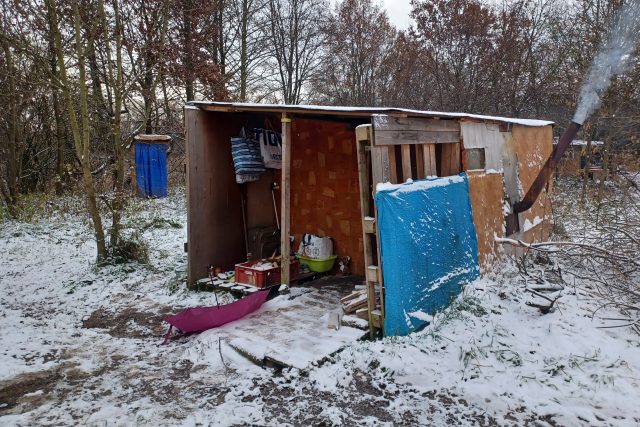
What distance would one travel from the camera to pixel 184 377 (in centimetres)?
385

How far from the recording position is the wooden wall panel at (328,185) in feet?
21.1

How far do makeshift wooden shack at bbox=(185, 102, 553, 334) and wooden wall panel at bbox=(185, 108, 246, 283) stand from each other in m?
0.01

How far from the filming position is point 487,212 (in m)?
5.55

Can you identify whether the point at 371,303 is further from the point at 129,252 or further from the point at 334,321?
the point at 129,252

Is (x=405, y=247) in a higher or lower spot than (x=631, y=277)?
higher

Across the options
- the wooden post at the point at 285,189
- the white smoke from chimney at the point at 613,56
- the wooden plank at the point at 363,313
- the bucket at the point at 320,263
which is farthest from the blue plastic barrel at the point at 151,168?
the white smoke from chimney at the point at 613,56

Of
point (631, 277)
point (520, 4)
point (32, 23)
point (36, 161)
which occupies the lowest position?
point (631, 277)

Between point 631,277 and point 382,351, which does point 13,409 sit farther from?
point 631,277

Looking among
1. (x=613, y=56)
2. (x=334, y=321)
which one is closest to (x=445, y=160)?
(x=334, y=321)

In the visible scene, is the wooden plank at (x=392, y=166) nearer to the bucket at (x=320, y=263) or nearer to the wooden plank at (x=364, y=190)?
the wooden plank at (x=364, y=190)

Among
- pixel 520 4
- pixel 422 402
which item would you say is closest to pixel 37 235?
pixel 422 402

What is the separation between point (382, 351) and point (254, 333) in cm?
137

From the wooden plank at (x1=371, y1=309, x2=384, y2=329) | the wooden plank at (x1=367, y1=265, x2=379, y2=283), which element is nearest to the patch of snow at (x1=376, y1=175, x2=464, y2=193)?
the wooden plank at (x1=367, y1=265, x2=379, y2=283)

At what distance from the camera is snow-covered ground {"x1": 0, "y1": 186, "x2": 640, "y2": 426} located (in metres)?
3.20
